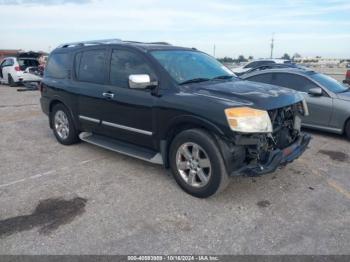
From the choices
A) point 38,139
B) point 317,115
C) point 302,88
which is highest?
point 302,88

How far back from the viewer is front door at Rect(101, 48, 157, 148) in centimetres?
464

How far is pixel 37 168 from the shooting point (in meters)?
5.23

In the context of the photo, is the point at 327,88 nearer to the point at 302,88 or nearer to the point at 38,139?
the point at 302,88

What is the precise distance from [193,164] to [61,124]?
3.39 metres

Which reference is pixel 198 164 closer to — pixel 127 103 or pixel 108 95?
pixel 127 103

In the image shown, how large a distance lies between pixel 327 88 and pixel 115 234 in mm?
5709

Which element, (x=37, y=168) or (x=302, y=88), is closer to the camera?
(x=37, y=168)

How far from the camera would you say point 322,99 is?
7086 mm

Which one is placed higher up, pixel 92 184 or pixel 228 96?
pixel 228 96

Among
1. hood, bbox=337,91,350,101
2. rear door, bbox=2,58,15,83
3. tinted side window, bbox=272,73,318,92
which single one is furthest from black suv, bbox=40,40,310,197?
rear door, bbox=2,58,15,83

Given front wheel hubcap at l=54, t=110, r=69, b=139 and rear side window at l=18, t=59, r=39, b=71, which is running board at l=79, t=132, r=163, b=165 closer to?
front wheel hubcap at l=54, t=110, r=69, b=139

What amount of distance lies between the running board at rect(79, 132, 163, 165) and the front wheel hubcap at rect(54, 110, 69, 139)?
0.56 metres

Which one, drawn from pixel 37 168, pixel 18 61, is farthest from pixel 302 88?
pixel 18 61

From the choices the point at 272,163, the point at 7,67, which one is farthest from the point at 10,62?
the point at 272,163
